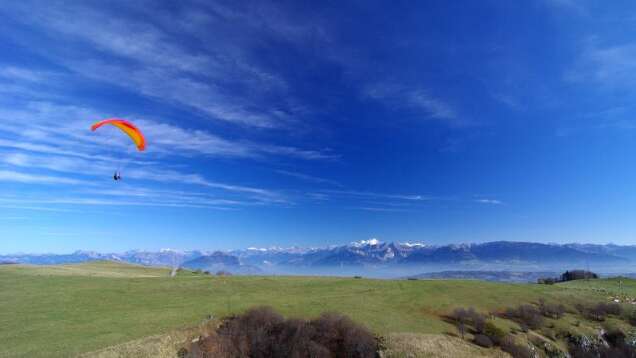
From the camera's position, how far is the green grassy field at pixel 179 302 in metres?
32.1

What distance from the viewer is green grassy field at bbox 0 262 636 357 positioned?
32125 mm

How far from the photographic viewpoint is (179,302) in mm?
45625

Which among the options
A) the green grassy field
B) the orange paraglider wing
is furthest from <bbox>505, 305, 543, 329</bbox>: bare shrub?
the orange paraglider wing

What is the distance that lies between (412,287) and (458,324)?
62.4ft

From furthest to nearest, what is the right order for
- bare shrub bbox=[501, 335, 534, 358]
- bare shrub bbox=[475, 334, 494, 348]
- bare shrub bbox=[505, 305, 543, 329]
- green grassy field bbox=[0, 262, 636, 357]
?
bare shrub bbox=[505, 305, 543, 329] < bare shrub bbox=[475, 334, 494, 348] < bare shrub bbox=[501, 335, 534, 358] < green grassy field bbox=[0, 262, 636, 357]

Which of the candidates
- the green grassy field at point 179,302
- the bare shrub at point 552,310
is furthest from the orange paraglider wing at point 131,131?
the bare shrub at point 552,310

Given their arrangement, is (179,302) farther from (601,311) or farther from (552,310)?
(601,311)

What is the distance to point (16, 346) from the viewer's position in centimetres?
2838

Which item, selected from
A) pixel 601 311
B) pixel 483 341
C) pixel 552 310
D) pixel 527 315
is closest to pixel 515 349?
pixel 483 341

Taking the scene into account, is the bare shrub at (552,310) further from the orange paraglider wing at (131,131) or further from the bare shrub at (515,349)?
the orange paraglider wing at (131,131)

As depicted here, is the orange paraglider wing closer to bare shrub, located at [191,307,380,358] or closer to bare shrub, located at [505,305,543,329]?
bare shrub, located at [191,307,380,358]

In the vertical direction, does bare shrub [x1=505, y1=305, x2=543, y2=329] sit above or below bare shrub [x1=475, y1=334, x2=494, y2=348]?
above

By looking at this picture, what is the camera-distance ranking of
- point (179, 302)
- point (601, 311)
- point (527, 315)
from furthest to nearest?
point (601, 311)
point (527, 315)
point (179, 302)

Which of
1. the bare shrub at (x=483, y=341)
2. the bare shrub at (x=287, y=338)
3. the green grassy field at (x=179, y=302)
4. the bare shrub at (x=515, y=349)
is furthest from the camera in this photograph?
the bare shrub at (x=483, y=341)
